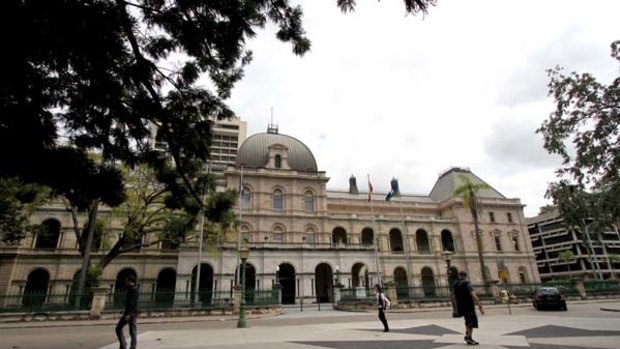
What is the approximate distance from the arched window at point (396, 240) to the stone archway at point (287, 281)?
16624mm

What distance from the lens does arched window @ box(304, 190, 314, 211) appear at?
39916mm

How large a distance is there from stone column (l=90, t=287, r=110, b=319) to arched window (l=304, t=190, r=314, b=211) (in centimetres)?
2287

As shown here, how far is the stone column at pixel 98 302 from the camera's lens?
19703 millimetres

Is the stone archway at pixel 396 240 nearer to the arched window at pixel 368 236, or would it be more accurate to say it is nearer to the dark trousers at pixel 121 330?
the arched window at pixel 368 236

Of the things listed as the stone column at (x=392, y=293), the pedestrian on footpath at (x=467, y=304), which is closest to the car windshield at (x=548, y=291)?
the stone column at (x=392, y=293)

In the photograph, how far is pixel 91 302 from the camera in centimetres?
2108

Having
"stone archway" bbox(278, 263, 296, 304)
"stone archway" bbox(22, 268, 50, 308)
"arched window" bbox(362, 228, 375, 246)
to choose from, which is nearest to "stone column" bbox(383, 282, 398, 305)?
"stone archway" bbox(278, 263, 296, 304)

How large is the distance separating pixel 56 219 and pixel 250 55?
36.5 meters

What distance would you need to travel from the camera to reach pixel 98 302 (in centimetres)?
2006

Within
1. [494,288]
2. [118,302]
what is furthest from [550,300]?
[118,302]

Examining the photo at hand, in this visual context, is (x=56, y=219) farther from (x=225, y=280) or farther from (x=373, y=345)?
(x=373, y=345)

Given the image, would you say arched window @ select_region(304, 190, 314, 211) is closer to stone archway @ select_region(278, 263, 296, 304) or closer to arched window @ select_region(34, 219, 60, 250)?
stone archway @ select_region(278, 263, 296, 304)

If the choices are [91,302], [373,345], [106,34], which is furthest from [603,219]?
[91,302]

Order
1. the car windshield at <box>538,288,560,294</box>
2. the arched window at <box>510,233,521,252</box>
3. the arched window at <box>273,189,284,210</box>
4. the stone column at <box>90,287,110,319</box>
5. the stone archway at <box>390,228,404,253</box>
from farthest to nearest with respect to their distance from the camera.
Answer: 1. the arched window at <box>510,233,521,252</box>
2. the stone archway at <box>390,228,404,253</box>
3. the arched window at <box>273,189,284,210</box>
4. the car windshield at <box>538,288,560,294</box>
5. the stone column at <box>90,287,110,319</box>
